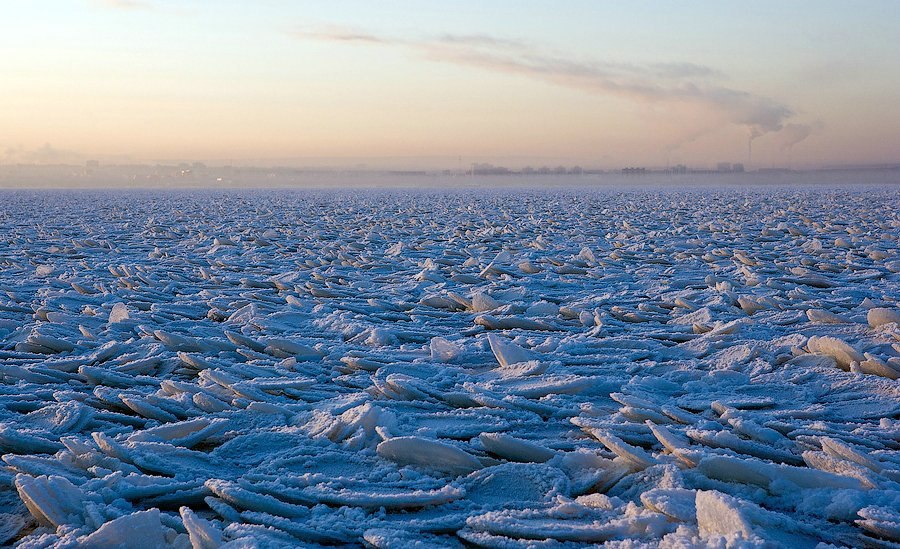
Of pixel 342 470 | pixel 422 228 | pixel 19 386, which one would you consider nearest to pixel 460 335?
pixel 342 470

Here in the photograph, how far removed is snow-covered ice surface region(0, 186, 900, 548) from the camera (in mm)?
1533

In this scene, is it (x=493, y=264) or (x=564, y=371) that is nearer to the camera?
(x=564, y=371)

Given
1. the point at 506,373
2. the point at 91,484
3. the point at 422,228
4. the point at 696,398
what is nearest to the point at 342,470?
the point at 91,484

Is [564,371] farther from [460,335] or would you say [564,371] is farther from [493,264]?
[493,264]

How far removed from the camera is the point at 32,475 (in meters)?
1.75

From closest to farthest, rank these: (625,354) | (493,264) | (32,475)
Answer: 1. (32,475)
2. (625,354)
3. (493,264)

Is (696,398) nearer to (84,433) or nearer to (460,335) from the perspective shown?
(460,335)

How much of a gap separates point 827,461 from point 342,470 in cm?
125

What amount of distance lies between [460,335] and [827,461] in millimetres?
1842

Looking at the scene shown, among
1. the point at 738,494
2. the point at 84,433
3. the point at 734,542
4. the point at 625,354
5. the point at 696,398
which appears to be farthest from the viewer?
the point at 625,354

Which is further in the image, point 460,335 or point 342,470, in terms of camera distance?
point 460,335

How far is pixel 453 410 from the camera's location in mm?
2299

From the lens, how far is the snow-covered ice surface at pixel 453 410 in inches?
60.4

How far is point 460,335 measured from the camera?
3.36m
